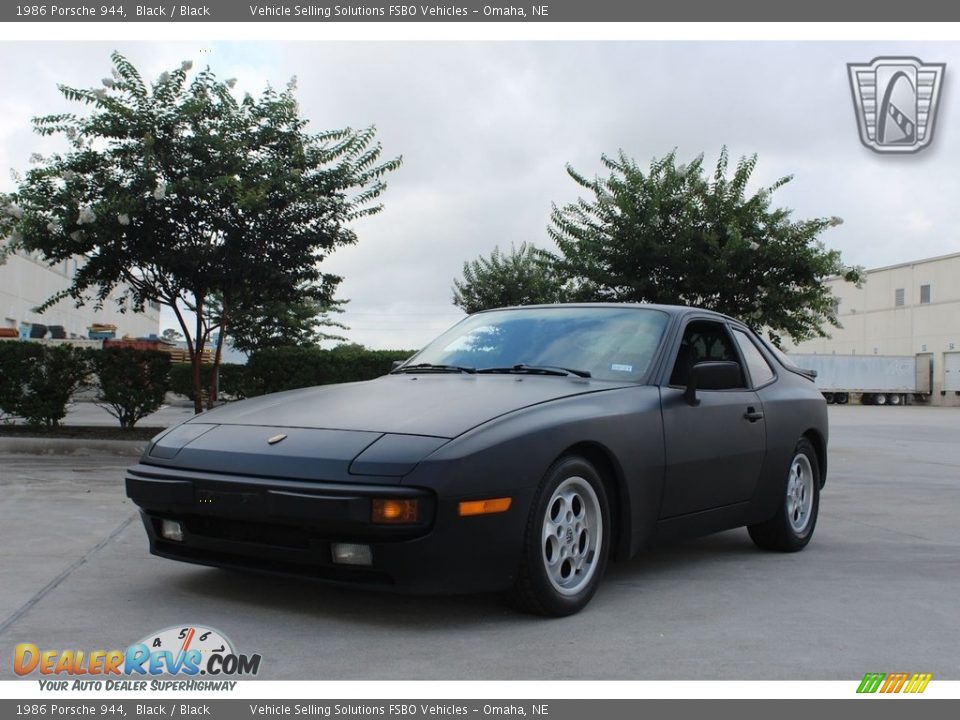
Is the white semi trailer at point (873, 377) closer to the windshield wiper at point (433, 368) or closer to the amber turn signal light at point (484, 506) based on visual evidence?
the windshield wiper at point (433, 368)

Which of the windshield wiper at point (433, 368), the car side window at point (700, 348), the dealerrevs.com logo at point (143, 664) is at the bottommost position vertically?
the dealerrevs.com logo at point (143, 664)

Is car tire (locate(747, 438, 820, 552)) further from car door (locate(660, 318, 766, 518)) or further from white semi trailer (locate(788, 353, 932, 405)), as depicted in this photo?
white semi trailer (locate(788, 353, 932, 405))

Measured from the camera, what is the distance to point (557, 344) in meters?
5.21

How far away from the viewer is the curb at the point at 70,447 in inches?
444

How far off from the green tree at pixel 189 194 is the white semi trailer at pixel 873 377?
40.0m

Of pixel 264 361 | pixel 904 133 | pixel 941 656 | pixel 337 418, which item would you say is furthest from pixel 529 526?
pixel 264 361

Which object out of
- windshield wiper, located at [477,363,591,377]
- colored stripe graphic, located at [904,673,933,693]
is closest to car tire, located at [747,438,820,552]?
windshield wiper, located at [477,363,591,377]

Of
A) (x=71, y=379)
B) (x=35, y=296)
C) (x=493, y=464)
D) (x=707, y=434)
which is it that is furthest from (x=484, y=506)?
(x=35, y=296)

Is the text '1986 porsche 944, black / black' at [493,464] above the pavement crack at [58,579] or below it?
above

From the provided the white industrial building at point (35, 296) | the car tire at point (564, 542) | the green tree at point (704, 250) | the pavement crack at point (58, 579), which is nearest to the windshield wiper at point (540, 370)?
the car tire at point (564, 542)

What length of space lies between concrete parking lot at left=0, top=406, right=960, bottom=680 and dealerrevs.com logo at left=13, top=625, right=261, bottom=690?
0.27ft

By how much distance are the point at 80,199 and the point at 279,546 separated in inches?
357

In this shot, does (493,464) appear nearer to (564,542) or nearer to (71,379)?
(564,542)

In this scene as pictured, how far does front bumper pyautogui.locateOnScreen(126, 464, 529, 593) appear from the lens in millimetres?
3756
